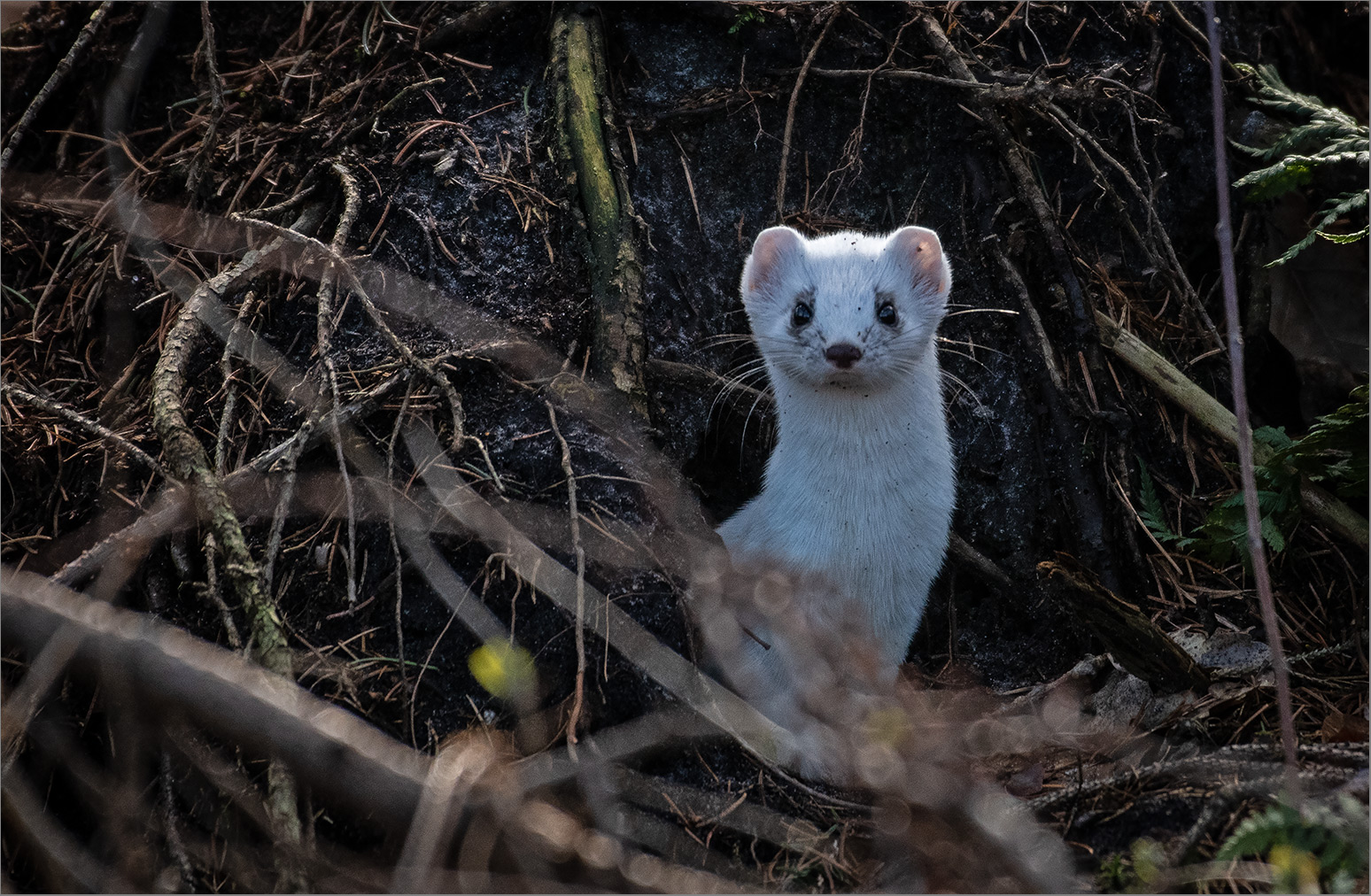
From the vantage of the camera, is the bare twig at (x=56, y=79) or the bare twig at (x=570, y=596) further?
the bare twig at (x=56, y=79)

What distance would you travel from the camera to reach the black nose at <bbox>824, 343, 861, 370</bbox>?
3291mm

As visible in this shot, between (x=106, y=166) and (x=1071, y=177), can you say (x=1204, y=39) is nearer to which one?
(x=1071, y=177)

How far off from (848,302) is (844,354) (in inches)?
10.3

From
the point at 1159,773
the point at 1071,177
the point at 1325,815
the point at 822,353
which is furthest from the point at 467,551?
the point at 1071,177

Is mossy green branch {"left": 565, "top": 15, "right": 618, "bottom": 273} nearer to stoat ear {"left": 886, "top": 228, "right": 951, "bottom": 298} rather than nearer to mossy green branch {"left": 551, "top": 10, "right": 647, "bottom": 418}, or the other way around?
mossy green branch {"left": 551, "top": 10, "right": 647, "bottom": 418}

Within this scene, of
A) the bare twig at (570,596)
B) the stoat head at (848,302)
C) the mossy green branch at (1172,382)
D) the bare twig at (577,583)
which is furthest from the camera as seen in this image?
the mossy green branch at (1172,382)

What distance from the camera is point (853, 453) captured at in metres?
3.63

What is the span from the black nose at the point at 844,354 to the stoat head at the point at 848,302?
0.9 inches

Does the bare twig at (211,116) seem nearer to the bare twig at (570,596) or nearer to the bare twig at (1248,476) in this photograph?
the bare twig at (570,596)

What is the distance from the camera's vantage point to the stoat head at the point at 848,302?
11.2ft

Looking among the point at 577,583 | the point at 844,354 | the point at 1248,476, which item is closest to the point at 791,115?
the point at 844,354

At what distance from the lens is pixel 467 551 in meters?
3.04

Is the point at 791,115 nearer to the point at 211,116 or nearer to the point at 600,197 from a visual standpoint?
the point at 600,197

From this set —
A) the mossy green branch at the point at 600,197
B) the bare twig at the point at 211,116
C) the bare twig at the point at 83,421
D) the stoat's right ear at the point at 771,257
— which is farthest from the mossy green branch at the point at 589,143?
the bare twig at the point at 83,421
